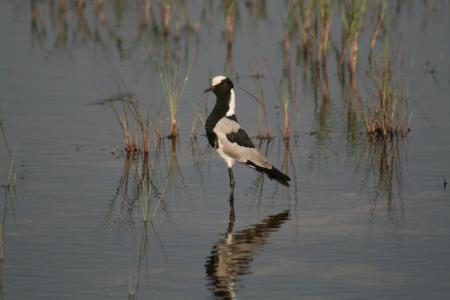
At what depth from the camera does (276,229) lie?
970 cm

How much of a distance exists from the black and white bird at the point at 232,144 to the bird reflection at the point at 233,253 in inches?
23.7

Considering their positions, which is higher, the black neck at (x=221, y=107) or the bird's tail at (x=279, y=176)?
the black neck at (x=221, y=107)

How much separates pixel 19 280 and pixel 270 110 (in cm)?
750

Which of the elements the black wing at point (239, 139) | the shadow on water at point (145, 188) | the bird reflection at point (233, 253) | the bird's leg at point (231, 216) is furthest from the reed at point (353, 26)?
the bird reflection at point (233, 253)

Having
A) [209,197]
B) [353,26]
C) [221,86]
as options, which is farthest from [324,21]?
[209,197]

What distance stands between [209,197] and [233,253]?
79.9 inches

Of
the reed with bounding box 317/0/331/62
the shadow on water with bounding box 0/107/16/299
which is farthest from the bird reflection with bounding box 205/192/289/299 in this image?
the reed with bounding box 317/0/331/62

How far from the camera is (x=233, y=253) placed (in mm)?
8906

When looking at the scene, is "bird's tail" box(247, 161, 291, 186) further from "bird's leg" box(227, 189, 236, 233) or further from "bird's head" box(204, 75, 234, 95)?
"bird's head" box(204, 75, 234, 95)

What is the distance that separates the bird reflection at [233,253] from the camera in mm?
8047

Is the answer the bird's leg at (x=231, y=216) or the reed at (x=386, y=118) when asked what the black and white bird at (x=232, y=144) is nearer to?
the bird's leg at (x=231, y=216)

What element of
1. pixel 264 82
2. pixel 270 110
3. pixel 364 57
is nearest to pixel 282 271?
pixel 270 110

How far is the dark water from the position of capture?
8195 mm

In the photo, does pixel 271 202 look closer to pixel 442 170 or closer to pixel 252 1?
pixel 442 170
